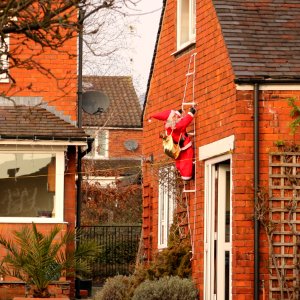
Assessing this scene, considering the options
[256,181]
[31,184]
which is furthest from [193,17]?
[31,184]

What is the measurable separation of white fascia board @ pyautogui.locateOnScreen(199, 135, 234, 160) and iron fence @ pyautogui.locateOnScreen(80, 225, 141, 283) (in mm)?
15139

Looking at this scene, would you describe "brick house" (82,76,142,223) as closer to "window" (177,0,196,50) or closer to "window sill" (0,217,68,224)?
"window sill" (0,217,68,224)

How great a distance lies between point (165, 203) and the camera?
71.2 feet

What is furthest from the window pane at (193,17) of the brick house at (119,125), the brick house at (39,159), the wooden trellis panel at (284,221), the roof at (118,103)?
the brick house at (119,125)

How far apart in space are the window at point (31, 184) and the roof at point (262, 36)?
7.68m

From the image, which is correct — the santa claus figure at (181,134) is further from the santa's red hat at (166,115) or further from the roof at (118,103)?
the roof at (118,103)

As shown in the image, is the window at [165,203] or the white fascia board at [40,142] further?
the white fascia board at [40,142]

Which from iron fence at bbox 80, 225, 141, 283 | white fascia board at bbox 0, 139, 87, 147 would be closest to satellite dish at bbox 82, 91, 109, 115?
white fascia board at bbox 0, 139, 87, 147

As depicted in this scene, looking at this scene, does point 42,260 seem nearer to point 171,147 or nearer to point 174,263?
point 174,263

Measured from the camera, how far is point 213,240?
18.6 meters

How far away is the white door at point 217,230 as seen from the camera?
60.5 feet

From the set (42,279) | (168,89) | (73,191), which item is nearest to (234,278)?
(42,279)

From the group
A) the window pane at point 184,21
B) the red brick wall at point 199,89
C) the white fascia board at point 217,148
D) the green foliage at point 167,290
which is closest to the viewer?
the white fascia board at point 217,148

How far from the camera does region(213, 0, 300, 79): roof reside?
1692cm
